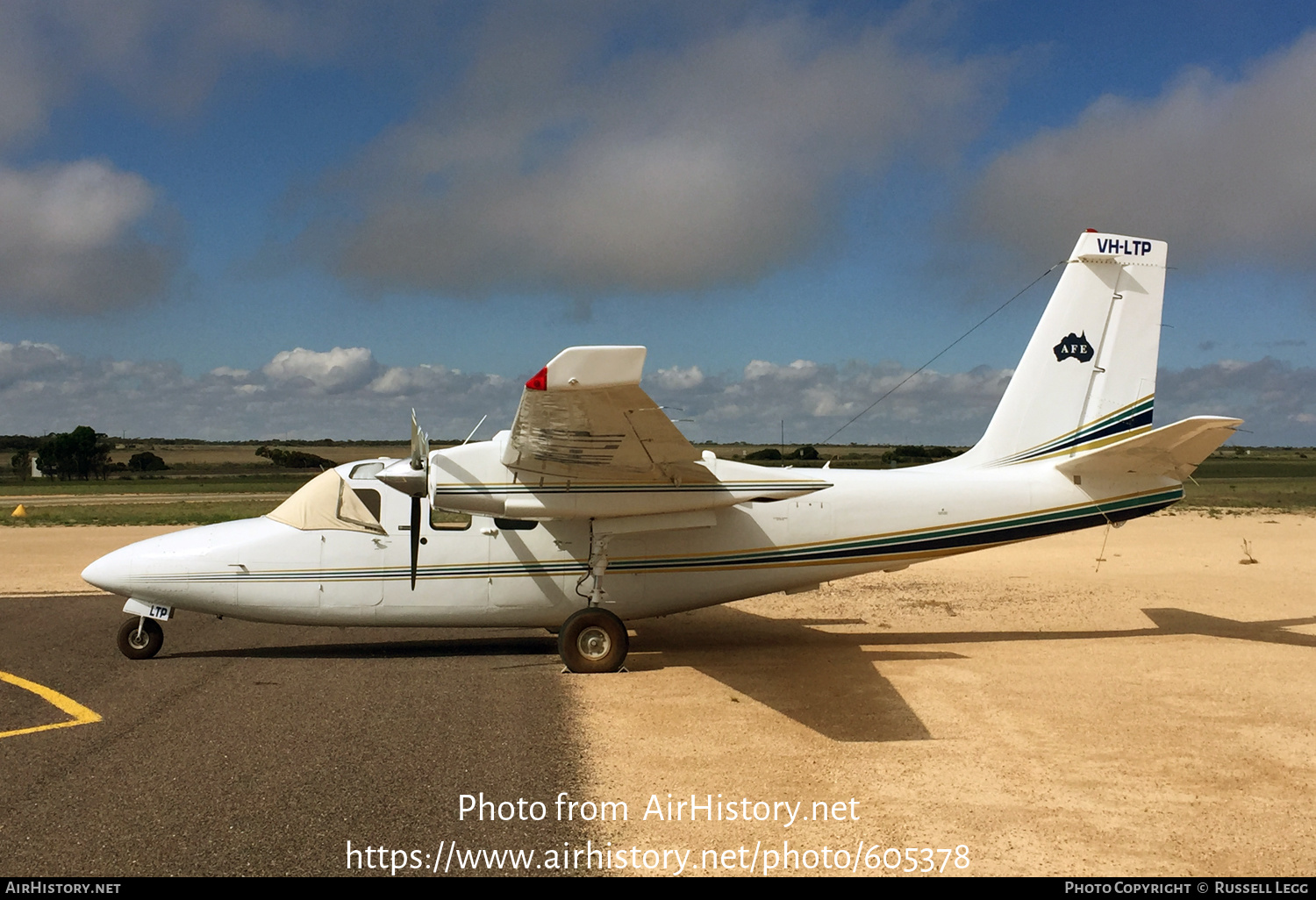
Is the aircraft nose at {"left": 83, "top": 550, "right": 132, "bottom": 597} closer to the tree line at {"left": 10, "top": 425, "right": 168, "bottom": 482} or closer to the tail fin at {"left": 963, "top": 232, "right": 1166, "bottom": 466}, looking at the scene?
the tail fin at {"left": 963, "top": 232, "right": 1166, "bottom": 466}

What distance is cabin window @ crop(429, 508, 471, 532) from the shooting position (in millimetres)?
11375

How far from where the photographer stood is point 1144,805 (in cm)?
645

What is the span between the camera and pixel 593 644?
10.8 m

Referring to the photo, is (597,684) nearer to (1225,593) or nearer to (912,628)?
(912,628)

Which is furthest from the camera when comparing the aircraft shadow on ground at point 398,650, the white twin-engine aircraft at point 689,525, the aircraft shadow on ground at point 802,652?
the aircraft shadow on ground at point 398,650

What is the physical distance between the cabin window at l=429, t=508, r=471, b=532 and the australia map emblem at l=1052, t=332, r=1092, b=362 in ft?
28.4

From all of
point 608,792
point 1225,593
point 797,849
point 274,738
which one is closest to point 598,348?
point 608,792

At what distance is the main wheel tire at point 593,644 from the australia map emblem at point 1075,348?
24.1 feet

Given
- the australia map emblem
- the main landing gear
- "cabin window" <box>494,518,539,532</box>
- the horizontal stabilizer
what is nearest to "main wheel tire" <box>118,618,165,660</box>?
"cabin window" <box>494,518,539,532</box>

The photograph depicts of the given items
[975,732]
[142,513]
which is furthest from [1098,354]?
[142,513]

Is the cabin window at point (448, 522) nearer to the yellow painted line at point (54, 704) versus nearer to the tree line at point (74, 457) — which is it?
the yellow painted line at point (54, 704)

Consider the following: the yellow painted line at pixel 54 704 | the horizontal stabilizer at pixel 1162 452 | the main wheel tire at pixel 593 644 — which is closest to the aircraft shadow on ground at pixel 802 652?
the main wheel tire at pixel 593 644

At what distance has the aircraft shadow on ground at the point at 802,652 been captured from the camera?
901 centimetres
